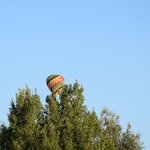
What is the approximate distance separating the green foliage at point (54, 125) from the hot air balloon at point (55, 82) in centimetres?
355

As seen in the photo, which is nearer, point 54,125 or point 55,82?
point 54,125

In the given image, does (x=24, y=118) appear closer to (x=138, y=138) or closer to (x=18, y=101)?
(x=18, y=101)

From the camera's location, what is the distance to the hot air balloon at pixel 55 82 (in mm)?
66875

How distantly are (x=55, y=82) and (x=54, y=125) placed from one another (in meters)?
12.1

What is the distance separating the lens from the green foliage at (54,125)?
186 feet

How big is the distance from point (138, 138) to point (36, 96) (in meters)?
18.2

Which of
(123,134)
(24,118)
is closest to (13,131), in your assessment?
(24,118)

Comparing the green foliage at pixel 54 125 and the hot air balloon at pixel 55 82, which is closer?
the green foliage at pixel 54 125

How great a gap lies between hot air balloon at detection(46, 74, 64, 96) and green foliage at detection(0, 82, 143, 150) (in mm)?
3553

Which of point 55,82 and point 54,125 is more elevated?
point 55,82

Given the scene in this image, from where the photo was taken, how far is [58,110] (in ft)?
202

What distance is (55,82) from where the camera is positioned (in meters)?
70.1

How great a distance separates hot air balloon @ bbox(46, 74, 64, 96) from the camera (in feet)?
219

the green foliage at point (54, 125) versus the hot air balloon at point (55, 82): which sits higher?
the hot air balloon at point (55, 82)
